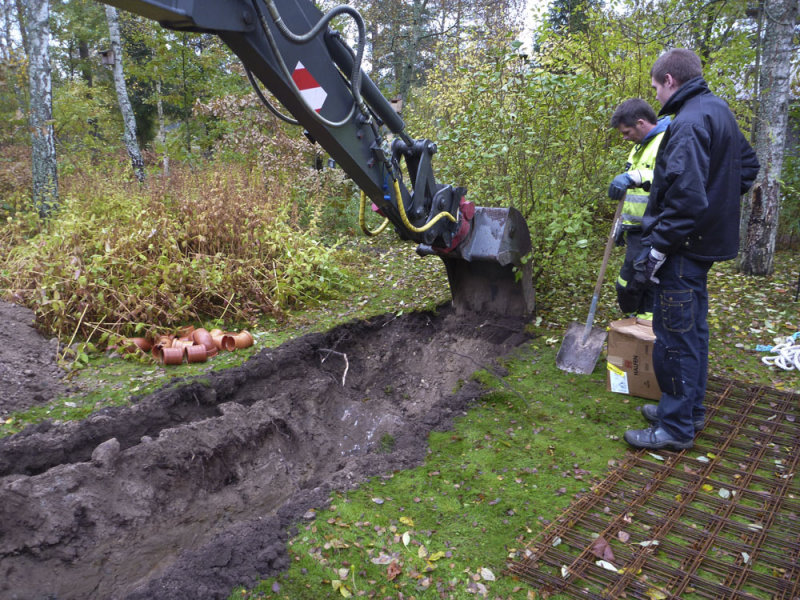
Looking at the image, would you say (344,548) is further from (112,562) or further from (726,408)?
(726,408)

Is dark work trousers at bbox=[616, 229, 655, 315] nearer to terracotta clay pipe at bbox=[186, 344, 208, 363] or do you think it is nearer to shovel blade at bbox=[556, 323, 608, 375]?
shovel blade at bbox=[556, 323, 608, 375]

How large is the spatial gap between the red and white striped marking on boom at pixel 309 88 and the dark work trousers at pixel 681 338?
221cm

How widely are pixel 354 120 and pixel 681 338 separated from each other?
2332 mm

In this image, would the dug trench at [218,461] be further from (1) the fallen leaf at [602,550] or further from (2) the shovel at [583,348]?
(1) the fallen leaf at [602,550]

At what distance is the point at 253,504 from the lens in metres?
3.14

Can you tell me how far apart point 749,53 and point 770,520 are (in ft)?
18.8

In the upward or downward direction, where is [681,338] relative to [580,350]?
upward

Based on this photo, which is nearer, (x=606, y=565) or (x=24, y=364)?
(x=606, y=565)

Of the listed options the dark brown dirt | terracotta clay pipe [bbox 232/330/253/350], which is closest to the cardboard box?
terracotta clay pipe [bbox 232/330/253/350]

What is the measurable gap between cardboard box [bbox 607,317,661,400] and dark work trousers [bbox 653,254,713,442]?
1.46ft

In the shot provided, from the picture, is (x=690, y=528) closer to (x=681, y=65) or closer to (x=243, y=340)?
(x=681, y=65)

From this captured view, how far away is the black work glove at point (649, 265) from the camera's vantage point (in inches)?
124

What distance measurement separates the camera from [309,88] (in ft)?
9.38

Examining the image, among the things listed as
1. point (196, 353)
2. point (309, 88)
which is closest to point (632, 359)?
point (309, 88)
